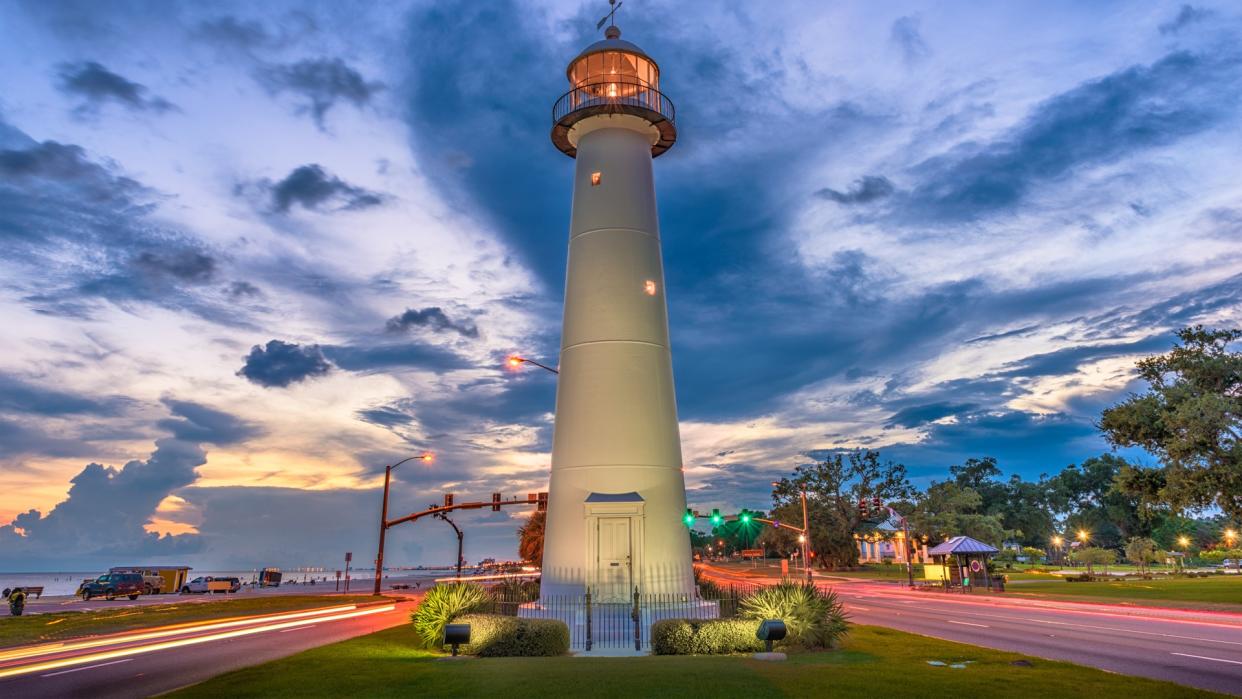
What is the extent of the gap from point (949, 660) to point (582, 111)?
59.8 ft

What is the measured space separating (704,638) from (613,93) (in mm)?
16831

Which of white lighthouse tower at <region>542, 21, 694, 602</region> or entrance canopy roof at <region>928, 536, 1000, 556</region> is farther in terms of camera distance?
entrance canopy roof at <region>928, 536, 1000, 556</region>

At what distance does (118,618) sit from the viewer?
92.2ft

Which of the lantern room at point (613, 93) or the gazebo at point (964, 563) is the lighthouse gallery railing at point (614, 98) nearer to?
the lantern room at point (613, 93)

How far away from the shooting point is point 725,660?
45.8 ft

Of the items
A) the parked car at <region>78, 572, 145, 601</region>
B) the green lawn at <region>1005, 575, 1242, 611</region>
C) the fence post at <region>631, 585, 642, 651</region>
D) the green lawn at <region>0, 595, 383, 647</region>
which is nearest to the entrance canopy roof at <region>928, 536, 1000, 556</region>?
the green lawn at <region>1005, 575, 1242, 611</region>

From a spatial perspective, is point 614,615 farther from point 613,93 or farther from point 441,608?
point 613,93

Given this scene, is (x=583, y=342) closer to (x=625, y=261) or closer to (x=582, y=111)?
(x=625, y=261)

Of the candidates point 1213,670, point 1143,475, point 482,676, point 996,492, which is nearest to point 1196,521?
point 996,492

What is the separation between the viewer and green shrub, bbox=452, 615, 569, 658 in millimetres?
15539

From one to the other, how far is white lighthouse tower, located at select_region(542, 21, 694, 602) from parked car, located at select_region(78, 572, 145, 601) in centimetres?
4193

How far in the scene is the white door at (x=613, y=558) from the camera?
18.8 metres

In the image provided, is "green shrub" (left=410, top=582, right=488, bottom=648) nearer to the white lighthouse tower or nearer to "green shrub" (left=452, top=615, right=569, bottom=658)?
"green shrub" (left=452, top=615, right=569, bottom=658)

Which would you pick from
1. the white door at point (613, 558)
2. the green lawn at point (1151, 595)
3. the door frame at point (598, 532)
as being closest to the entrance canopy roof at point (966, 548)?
the green lawn at point (1151, 595)
